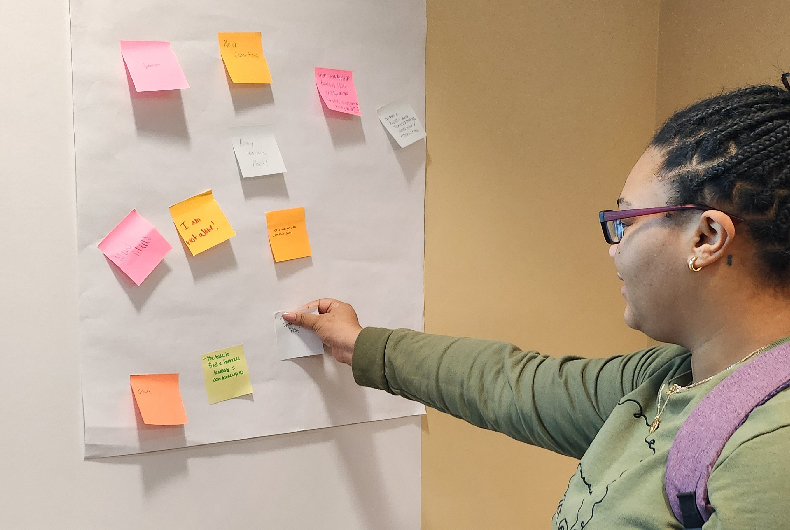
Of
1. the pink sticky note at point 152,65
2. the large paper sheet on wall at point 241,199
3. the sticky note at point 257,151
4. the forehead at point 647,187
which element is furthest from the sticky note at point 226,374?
the forehead at point 647,187

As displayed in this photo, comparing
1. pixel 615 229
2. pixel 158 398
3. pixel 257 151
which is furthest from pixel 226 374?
pixel 615 229

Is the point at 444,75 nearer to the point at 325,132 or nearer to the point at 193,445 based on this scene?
the point at 325,132

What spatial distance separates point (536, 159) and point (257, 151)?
61cm

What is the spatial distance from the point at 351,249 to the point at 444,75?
386 mm

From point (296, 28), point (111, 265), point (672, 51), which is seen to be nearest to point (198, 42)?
point (296, 28)

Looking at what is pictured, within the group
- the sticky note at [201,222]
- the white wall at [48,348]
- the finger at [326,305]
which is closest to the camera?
the white wall at [48,348]

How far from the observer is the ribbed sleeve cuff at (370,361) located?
111 cm

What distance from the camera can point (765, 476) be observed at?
60 cm

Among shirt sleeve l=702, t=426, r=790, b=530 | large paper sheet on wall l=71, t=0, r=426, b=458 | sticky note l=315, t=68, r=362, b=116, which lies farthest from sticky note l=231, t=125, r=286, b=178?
shirt sleeve l=702, t=426, r=790, b=530

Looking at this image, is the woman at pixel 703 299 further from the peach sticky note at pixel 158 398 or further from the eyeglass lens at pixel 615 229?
the peach sticky note at pixel 158 398

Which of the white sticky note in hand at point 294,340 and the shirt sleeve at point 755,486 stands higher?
the white sticky note in hand at point 294,340

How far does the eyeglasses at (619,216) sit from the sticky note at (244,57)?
60 centimetres

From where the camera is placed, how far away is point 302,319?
117cm

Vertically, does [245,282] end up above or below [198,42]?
below
